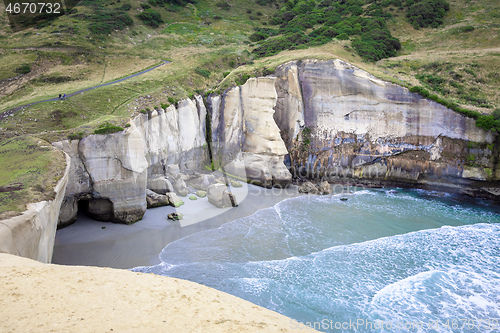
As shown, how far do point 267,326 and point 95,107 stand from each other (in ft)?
72.5

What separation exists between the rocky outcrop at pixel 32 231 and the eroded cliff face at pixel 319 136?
10.4m

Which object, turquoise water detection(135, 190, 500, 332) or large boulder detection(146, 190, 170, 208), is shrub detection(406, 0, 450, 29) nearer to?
turquoise water detection(135, 190, 500, 332)

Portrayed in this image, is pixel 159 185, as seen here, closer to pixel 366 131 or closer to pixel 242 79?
pixel 242 79

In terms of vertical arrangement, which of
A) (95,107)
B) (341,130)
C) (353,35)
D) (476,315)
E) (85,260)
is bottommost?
(476,315)

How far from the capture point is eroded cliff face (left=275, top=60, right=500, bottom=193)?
94.2 ft

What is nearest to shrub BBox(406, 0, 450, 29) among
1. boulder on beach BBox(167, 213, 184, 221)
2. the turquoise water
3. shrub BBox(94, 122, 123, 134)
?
the turquoise water

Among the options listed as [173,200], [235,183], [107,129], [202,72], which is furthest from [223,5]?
[173,200]

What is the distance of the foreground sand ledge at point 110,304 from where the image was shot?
6535mm

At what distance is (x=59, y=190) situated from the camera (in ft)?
44.3

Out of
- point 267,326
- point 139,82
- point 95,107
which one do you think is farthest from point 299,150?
point 267,326

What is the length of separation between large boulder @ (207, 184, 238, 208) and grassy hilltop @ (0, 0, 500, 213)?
8006 millimetres

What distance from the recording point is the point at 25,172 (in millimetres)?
13656

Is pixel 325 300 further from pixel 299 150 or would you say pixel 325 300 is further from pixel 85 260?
pixel 299 150

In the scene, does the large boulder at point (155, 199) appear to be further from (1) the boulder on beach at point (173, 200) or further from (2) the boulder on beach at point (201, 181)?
(2) the boulder on beach at point (201, 181)
